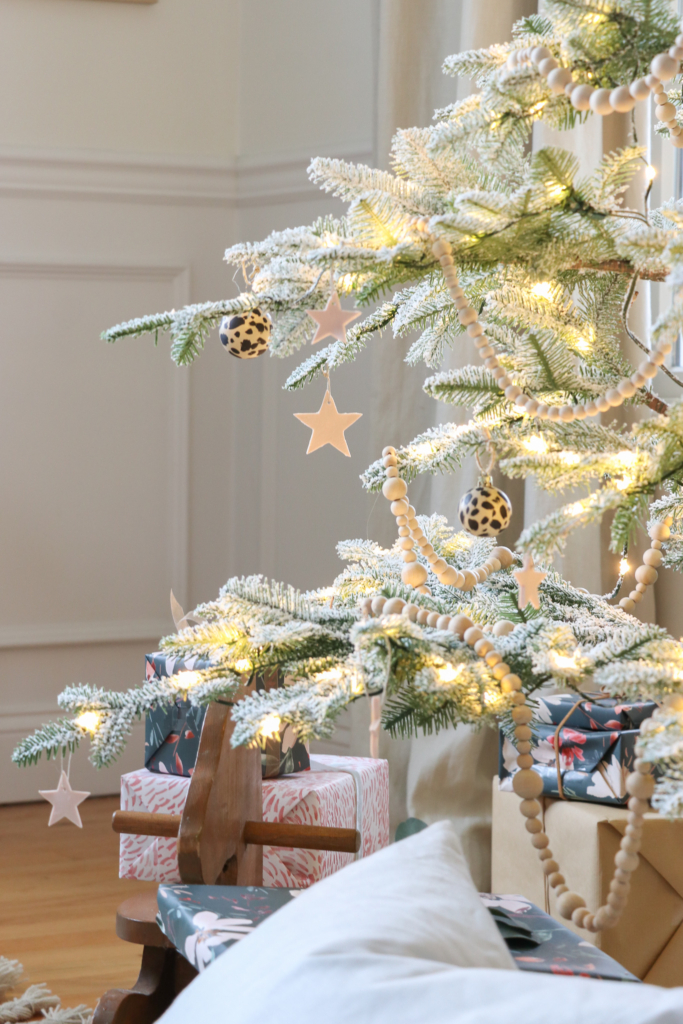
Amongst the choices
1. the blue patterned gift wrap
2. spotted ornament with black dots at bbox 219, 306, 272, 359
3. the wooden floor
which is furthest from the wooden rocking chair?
the wooden floor

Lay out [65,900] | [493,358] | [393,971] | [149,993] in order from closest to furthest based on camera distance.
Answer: [393,971] < [493,358] < [149,993] < [65,900]

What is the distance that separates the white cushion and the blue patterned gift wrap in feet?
0.68

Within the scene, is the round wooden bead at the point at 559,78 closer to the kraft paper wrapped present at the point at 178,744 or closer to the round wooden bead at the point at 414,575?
the round wooden bead at the point at 414,575

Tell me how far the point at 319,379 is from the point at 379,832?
112 centimetres

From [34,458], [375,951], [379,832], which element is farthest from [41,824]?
[375,951]

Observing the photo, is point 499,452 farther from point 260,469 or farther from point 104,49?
point 104,49

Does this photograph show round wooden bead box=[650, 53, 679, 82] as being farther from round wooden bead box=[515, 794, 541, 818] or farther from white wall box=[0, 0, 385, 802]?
white wall box=[0, 0, 385, 802]

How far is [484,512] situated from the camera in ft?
2.86

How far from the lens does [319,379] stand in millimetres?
2215

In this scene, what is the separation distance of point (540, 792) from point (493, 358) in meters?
0.30

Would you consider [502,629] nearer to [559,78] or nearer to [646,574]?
[646,574]

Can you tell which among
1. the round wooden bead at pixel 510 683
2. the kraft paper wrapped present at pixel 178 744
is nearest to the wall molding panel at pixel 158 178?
the kraft paper wrapped present at pixel 178 744

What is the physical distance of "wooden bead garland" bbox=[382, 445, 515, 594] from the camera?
0.83 meters

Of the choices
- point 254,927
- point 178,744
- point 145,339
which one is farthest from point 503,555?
point 145,339
